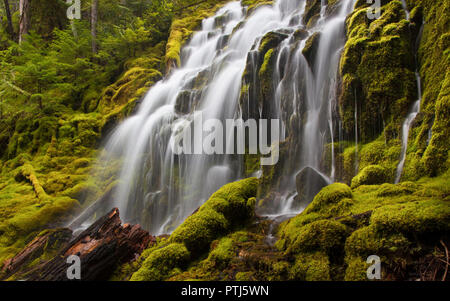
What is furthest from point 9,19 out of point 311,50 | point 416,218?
point 416,218

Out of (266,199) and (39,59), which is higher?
(39,59)

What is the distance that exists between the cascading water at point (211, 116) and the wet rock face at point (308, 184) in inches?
7.9

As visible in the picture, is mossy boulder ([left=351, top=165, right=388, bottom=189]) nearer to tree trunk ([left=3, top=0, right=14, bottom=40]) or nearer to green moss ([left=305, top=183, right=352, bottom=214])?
green moss ([left=305, top=183, right=352, bottom=214])

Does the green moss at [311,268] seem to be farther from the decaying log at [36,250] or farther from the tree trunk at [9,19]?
the tree trunk at [9,19]

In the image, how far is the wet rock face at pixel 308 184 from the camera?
5.55m

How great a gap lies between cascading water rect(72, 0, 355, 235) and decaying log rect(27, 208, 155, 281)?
10.8 ft

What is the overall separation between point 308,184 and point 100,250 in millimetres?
4704

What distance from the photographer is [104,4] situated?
17531 mm

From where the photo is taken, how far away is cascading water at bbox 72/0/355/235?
665 centimetres

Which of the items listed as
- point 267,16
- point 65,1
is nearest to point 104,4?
point 65,1

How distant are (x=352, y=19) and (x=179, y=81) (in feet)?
28.9

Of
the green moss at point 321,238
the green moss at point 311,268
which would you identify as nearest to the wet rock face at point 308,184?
the green moss at point 321,238
